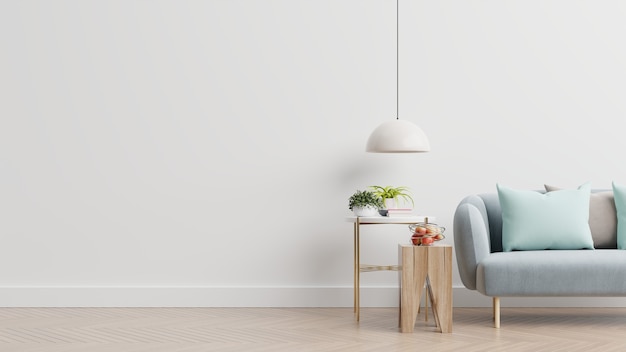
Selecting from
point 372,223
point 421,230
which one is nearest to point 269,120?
point 372,223

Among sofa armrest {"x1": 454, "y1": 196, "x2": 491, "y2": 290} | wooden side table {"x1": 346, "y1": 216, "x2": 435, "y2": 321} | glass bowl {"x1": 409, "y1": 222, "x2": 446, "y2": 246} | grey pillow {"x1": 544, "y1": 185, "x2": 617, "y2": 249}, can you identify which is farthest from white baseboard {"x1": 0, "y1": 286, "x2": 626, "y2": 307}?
glass bowl {"x1": 409, "y1": 222, "x2": 446, "y2": 246}

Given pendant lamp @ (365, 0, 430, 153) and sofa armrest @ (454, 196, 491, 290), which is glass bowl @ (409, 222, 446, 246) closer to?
sofa armrest @ (454, 196, 491, 290)

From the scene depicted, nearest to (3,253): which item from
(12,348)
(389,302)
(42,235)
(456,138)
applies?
(42,235)

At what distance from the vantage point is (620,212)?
5.34m

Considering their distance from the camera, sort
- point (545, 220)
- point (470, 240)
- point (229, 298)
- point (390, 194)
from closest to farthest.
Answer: point (470, 240) → point (545, 220) → point (390, 194) → point (229, 298)

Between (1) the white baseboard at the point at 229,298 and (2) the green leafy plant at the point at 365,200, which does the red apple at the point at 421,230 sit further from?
(1) the white baseboard at the point at 229,298

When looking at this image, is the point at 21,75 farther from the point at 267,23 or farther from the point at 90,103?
the point at 267,23

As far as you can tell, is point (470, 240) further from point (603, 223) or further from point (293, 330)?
Answer: point (293, 330)

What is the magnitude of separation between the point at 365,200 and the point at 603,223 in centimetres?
154

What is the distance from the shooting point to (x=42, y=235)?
5961 millimetres

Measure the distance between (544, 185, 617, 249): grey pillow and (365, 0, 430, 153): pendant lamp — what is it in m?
1.15

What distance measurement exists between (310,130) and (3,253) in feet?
7.65

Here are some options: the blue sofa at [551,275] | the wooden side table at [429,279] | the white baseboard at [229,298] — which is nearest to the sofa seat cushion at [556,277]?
the blue sofa at [551,275]

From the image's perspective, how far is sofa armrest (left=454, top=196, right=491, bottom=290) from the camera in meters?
4.98
